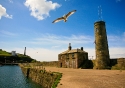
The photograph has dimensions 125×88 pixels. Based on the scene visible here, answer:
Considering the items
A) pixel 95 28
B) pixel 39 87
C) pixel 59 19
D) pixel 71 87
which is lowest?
pixel 39 87

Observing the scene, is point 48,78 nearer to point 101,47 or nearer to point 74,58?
point 101,47

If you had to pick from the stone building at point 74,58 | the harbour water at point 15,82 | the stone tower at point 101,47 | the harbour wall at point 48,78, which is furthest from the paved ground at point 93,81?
the stone building at point 74,58

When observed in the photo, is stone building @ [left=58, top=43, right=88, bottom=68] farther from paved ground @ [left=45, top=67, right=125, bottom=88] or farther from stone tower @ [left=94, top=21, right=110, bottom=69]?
paved ground @ [left=45, top=67, right=125, bottom=88]

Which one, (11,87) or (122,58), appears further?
(122,58)

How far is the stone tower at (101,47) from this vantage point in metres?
34.9

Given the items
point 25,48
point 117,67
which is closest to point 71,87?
point 117,67

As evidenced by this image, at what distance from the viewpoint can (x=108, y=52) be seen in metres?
35.9

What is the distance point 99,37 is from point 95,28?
3.04 m

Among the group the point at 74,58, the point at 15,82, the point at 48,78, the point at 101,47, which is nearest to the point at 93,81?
the point at 48,78

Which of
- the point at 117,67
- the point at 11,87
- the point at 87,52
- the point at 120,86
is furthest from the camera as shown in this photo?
the point at 87,52

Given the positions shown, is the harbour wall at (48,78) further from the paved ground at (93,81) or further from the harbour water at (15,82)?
the harbour water at (15,82)

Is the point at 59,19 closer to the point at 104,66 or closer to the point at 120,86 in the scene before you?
the point at 120,86

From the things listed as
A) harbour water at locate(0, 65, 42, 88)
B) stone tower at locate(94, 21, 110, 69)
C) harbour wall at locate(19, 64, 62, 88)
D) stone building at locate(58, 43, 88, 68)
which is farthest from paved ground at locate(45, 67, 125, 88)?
stone building at locate(58, 43, 88, 68)

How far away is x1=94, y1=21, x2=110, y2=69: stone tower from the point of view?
34.9m
